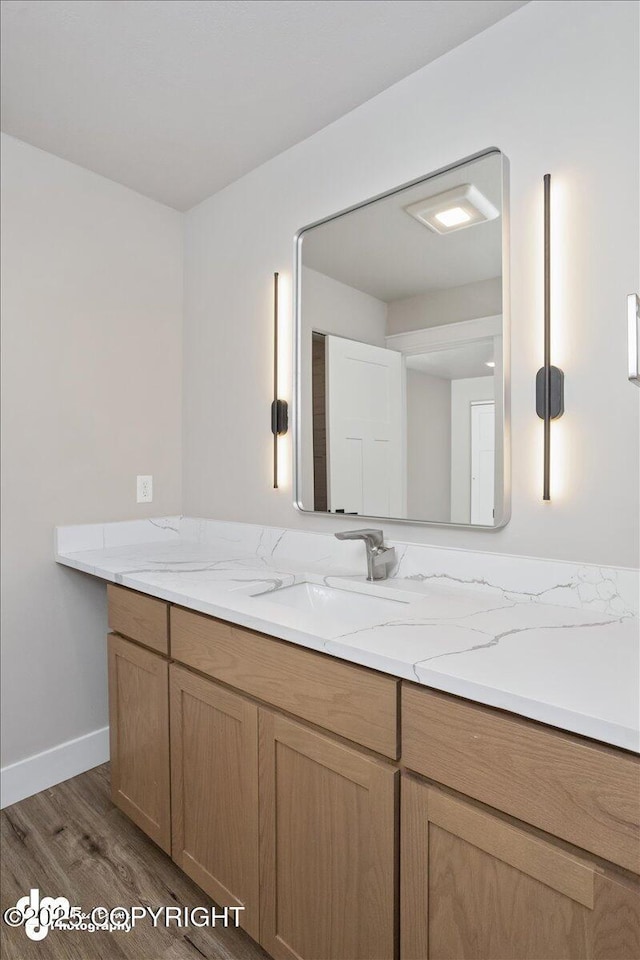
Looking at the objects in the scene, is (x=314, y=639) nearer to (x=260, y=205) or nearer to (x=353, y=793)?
(x=353, y=793)

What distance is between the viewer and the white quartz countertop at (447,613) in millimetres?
864

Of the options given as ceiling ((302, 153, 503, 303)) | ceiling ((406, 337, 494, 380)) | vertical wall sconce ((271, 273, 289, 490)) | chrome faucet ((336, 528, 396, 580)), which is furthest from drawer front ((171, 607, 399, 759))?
ceiling ((302, 153, 503, 303))

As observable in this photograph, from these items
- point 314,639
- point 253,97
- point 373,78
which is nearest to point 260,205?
point 253,97

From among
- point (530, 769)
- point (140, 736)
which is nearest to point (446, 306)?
point (530, 769)

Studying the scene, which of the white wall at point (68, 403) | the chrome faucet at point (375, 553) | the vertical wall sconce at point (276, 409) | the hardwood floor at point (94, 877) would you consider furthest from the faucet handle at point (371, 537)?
the white wall at point (68, 403)

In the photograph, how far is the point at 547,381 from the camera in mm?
1397

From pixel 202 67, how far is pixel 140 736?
209cm

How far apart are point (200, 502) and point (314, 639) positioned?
1.48 metres

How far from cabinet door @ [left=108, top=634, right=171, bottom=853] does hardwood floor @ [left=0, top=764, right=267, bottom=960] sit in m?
0.10

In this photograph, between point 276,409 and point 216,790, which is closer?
point 216,790

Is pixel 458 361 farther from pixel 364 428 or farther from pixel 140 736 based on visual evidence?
pixel 140 736

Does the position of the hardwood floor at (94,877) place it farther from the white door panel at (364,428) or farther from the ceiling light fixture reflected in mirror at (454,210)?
the ceiling light fixture reflected in mirror at (454,210)

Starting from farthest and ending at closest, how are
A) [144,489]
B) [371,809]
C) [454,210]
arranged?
[144,489]
[454,210]
[371,809]

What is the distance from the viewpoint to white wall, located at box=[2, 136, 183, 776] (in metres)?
2.04
